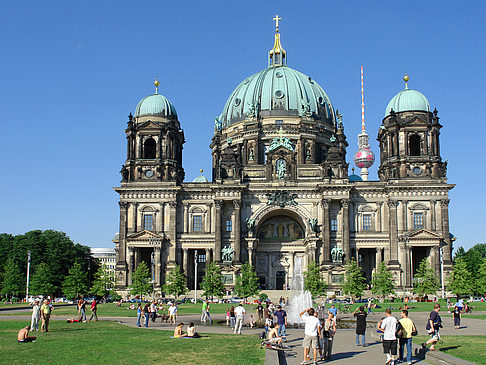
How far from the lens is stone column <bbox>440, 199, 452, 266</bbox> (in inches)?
3278

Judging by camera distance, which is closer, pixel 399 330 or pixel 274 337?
pixel 399 330

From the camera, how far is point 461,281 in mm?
72125

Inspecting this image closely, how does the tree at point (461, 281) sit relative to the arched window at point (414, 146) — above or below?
below

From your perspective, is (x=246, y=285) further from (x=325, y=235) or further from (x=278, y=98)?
(x=278, y=98)

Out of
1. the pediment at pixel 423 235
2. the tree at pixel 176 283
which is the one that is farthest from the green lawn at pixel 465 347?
the pediment at pixel 423 235

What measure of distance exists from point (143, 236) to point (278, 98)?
33.2 meters

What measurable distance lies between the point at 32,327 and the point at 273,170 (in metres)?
57.8

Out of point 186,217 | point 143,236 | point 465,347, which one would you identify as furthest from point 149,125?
point 465,347

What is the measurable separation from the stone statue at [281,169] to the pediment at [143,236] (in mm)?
19447

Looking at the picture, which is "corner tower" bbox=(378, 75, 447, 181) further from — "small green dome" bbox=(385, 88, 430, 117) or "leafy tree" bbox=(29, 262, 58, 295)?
"leafy tree" bbox=(29, 262, 58, 295)

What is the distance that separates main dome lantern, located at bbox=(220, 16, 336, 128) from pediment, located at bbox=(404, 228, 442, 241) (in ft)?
88.8

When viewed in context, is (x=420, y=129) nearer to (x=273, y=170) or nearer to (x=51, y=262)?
(x=273, y=170)

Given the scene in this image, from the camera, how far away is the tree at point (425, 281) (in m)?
73.9

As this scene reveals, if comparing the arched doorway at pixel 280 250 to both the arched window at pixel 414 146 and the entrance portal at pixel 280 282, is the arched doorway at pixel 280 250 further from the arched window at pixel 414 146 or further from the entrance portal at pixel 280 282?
the arched window at pixel 414 146
